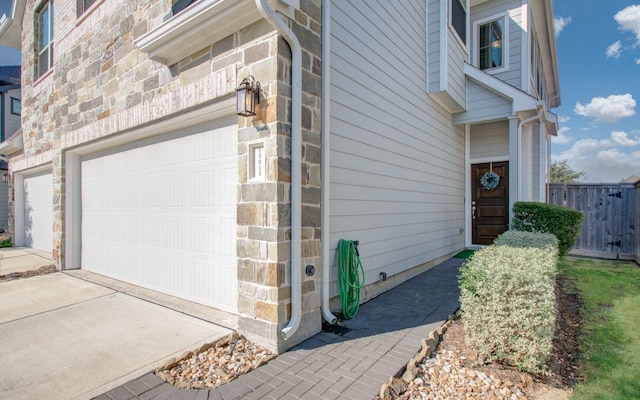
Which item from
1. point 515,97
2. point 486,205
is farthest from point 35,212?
point 515,97

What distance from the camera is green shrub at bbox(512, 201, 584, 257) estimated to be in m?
5.71

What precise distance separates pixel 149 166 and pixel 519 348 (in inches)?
185

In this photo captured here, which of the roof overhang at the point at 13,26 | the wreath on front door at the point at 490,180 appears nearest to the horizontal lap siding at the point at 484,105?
the wreath on front door at the point at 490,180

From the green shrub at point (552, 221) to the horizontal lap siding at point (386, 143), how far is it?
4.53ft

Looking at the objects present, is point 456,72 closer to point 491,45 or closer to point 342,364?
point 491,45

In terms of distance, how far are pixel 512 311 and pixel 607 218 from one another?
270 inches

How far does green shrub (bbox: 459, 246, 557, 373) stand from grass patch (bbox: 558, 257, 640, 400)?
387mm

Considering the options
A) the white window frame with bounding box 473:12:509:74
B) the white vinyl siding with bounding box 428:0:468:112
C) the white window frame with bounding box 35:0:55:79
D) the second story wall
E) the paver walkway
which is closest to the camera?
the paver walkway

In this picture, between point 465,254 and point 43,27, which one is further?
point 43,27

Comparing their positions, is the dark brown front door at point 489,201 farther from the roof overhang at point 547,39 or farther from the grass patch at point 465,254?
the roof overhang at point 547,39

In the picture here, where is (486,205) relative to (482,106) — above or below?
below

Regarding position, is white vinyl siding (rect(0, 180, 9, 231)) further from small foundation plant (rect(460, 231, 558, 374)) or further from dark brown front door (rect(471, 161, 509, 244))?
small foundation plant (rect(460, 231, 558, 374))

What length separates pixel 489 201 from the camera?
7617mm

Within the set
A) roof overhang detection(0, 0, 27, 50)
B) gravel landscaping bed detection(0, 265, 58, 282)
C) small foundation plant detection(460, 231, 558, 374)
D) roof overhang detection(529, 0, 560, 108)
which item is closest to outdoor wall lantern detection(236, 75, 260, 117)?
small foundation plant detection(460, 231, 558, 374)
